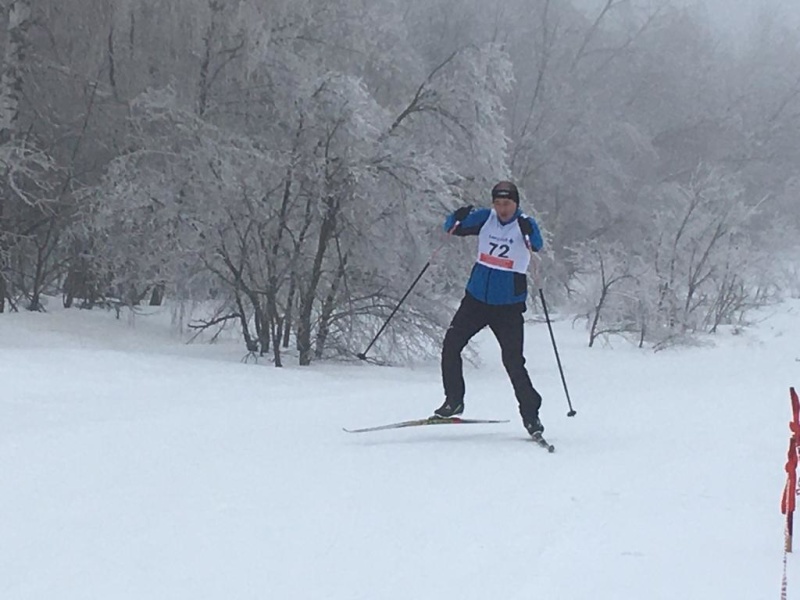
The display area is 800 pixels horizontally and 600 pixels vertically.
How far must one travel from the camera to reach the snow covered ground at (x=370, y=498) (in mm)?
3986

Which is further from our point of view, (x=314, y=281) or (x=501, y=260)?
(x=314, y=281)

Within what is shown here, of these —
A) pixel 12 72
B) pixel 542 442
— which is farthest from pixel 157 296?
pixel 542 442

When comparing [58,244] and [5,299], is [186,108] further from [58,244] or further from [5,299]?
[5,299]

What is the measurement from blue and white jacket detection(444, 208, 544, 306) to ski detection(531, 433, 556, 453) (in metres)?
1.01

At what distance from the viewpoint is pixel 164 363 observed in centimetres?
1283

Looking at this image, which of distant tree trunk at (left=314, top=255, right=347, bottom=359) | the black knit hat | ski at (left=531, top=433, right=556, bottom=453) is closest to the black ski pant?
ski at (left=531, top=433, right=556, bottom=453)

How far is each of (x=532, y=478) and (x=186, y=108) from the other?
1294cm

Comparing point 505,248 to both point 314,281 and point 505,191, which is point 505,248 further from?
point 314,281

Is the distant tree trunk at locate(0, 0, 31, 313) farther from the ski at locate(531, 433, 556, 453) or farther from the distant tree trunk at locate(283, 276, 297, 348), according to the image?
the ski at locate(531, 433, 556, 453)

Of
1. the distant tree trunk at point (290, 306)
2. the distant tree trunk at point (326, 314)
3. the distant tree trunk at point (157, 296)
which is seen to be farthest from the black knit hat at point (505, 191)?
the distant tree trunk at point (157, 296)

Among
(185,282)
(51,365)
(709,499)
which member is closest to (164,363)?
(51,365)

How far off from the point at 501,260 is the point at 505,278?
14 cm

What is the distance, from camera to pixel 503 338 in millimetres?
7559

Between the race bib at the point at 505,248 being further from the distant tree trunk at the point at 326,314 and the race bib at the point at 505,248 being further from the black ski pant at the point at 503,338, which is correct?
the distant tree trunk at the point at 326,314
